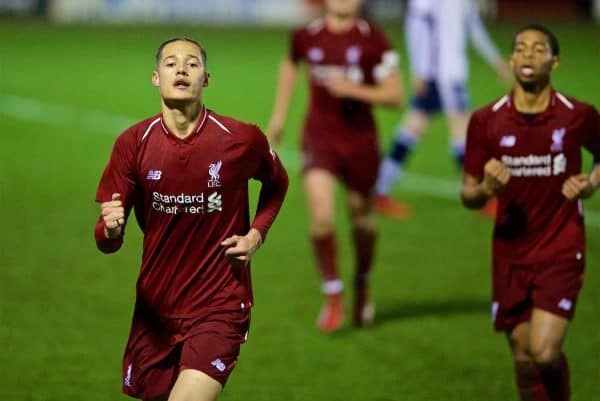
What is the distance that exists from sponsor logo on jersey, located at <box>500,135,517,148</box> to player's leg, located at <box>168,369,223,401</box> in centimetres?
194

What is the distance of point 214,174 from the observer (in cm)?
573

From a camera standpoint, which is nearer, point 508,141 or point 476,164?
point 508,141

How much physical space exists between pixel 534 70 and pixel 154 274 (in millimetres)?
2105

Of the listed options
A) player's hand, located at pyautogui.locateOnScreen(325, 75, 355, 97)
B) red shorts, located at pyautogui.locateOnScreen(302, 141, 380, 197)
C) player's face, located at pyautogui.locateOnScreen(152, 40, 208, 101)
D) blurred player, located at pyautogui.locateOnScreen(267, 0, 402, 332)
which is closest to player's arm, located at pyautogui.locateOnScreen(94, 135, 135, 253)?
player's face, located at pyautogui.locateOnScreen(152, 40, 208, 101)

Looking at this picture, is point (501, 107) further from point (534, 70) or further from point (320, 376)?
point (320, 376)

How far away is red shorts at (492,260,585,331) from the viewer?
653 centimetres

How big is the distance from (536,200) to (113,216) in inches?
88.8

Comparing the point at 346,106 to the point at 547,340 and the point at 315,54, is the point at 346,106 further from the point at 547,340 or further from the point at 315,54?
the point at 547,340

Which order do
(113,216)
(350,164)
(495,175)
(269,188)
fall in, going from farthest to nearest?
(350,164), (495,175), (269,188), (113,216)

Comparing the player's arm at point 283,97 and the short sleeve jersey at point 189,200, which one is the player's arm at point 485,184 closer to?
the short sleeve jersey at point 189,200

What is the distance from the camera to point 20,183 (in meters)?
14.4

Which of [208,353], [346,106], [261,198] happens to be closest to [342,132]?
[346,106]

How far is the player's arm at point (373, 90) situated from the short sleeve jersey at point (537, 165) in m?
2.16

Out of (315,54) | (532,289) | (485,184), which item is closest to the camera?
(485,184)
